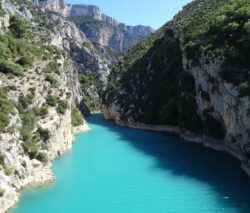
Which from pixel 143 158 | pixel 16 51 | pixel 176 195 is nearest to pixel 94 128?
pixel 16 51

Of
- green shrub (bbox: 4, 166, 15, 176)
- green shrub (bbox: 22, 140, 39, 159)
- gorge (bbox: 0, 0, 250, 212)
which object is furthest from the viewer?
green shrub (bbox: 22, 140, 39, 159)

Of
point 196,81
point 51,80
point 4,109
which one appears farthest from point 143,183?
point 196,81

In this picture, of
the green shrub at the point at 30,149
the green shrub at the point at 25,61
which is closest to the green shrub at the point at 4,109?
the green shrub at the point at 30,149

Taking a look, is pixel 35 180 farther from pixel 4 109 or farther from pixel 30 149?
pixel 4 109

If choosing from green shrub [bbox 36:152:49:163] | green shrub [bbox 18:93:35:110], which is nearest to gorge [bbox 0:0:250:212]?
green shrub [bbox 18:93:35:110]

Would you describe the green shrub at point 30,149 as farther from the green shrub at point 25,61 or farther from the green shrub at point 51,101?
the green shrub at point 25,61

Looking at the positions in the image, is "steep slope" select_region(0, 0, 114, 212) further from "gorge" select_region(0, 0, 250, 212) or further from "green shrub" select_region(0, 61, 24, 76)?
"gorge" select_region(0, 0, 250, 212)
